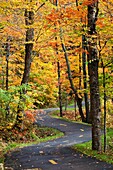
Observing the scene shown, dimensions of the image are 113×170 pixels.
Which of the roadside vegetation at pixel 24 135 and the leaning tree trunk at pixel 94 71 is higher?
the leaning tree trunk at pixel 94 71

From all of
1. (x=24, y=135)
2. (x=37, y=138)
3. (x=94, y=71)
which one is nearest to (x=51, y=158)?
(x=94, y=71)

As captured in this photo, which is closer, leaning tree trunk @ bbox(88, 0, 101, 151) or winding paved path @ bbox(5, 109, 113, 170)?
winding paved path @ bbox(5, 109, 113, 170)

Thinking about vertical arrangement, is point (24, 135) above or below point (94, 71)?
below

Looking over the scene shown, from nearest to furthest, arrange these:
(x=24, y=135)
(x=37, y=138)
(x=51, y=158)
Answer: (x=51, y=158), (x=37, y=138), (x=24, y=135)

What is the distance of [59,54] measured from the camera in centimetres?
2622

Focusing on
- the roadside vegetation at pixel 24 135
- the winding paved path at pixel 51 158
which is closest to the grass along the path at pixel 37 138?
the roadside vegetation at pixel 24 135

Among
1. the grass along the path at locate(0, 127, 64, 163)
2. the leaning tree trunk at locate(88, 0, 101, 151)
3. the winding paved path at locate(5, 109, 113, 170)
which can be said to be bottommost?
Result: the grass along the path at locate(0, 127, 64, 163)

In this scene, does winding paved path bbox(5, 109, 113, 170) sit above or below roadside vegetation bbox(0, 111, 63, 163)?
above

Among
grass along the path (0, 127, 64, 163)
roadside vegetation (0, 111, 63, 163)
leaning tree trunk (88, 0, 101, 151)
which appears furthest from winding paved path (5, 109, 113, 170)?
roadside vegetation (0, 111, 63, 163)

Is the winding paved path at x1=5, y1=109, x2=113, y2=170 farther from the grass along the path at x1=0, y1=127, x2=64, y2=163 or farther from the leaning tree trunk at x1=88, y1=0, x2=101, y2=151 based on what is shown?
the leaning tree trunk at x1=88, y1=0, x2=101, y2=151

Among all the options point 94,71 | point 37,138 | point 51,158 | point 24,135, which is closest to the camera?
point 51,158

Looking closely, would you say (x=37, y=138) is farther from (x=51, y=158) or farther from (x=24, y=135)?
(x=51, y=158)

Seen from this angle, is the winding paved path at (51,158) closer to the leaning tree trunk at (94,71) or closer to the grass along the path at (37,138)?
the grass along the path at (37,138)

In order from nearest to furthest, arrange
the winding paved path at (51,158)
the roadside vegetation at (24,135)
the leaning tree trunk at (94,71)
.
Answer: the winding paved path at (51,158) < the leaning tree trunk at (94,71) < the roadside vegetation at (24,135)
